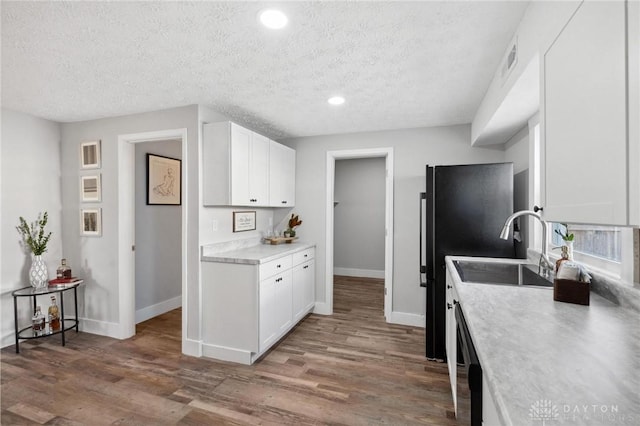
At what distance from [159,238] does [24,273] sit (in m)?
1.30

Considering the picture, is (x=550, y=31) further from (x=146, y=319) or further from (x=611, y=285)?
(x=146, y=319)

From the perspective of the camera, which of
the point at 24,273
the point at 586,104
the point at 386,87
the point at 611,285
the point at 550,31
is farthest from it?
the point at 24,273

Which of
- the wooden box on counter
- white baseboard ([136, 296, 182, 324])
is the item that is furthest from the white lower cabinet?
the wooden box on counter

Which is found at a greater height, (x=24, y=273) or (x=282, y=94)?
(x=282, y=94)

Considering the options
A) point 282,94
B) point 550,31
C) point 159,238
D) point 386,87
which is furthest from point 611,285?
point 159,238

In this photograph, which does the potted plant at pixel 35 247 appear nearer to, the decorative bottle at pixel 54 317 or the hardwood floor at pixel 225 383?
the decorative bottle at pixel 54 317

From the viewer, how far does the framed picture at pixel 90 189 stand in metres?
3.24

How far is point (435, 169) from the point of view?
2621 millimetres

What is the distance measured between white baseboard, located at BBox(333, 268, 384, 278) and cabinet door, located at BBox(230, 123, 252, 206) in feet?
12.0

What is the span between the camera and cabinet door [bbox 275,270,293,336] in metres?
2.99

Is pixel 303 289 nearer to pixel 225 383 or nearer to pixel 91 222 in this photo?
pixel 225 383

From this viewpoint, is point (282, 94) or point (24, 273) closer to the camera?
point (282, 94)

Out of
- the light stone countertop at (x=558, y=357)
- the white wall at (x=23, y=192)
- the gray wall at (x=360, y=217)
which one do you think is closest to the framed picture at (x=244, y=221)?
the white wall at (x=23, y=192)

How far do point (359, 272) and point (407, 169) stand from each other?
10.3 feet
